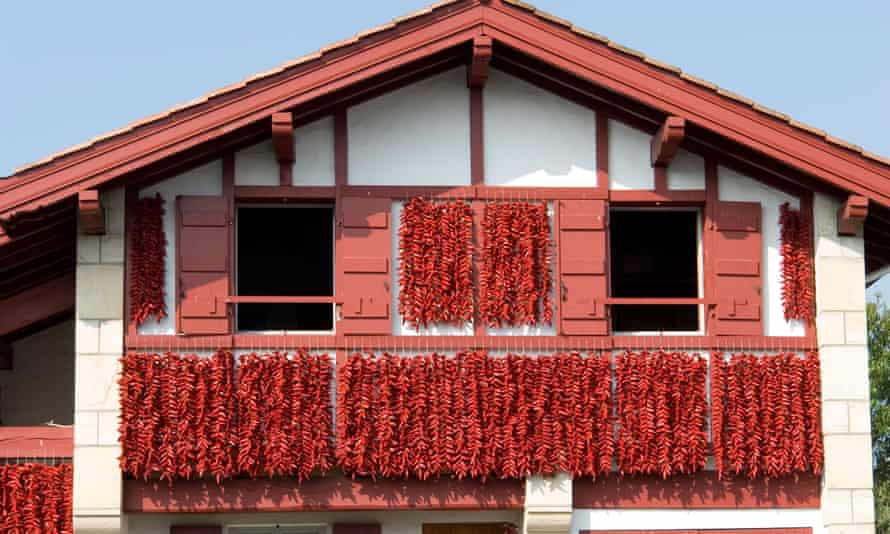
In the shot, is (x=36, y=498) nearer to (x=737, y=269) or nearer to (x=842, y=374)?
(x=737, y=269)

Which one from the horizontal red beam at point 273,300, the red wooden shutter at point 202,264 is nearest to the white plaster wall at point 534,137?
the horizontal red beam at point 273,300

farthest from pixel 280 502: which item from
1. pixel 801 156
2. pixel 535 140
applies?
pixel 801 156

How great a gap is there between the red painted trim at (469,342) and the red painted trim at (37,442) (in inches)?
43.8

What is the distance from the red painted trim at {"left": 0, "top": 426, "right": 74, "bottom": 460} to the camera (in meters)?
17.2

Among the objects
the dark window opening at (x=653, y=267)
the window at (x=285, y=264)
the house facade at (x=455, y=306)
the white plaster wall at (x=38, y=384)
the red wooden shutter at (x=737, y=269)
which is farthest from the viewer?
the white plaster wall at (x=38, y=384)

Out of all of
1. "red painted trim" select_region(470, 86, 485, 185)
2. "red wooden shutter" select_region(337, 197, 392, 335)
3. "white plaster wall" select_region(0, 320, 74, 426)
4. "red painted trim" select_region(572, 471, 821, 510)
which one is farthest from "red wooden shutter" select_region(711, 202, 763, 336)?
"white plaster wall" select_region(0, 320, 74, 426)

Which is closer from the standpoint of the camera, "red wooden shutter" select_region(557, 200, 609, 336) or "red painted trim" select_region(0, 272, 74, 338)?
"red wooden shutter" select_region(557, 200, 609, 336)

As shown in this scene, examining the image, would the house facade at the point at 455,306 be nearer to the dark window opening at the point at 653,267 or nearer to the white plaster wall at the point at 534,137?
the white plaster wall at the point at 534,137

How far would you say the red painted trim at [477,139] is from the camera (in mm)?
17938

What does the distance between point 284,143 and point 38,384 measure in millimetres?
5596

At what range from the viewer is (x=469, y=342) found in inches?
691

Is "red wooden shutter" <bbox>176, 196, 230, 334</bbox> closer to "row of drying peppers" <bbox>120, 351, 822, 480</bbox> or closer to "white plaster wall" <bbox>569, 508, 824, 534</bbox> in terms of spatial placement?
"row of drying peppers" <bbox>120, 351, 822, 480</bbox>

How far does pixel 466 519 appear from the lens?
17859mm

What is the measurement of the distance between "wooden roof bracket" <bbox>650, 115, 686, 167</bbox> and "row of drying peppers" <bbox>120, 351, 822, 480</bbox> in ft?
6.74
